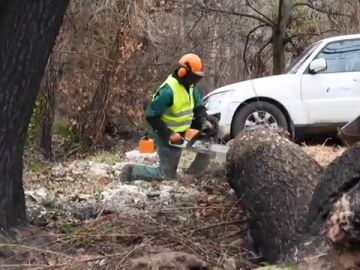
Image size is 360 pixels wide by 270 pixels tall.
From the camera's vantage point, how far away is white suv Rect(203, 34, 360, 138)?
39.8 ft

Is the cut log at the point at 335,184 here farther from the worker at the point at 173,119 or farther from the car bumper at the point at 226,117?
the car bumper at the point at 226,117

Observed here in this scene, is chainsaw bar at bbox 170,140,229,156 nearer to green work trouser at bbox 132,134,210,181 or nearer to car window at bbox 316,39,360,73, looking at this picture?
green work trouser at bbox 132,134,210,181

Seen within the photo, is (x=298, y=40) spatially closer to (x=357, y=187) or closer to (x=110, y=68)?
(x=110, y=68)

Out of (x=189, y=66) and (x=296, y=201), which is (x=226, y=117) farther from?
(x=296, y=201)

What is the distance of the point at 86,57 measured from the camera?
1523 centimetres

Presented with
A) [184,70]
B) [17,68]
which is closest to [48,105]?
[184,70]

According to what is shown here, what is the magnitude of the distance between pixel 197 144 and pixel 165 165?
467mm

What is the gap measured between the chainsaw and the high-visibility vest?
0.42 ft

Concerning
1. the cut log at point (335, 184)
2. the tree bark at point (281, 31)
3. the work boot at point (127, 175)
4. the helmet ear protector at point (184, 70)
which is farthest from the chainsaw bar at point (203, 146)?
the tree bark at point (281, 31)

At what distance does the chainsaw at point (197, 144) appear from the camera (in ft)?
27.0

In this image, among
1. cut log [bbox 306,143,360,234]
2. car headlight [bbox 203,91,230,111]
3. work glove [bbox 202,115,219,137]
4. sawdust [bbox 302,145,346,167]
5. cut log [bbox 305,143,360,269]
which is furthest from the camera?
car headlight [bbox 203,91,230,111]

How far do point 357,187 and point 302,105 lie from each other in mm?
8392

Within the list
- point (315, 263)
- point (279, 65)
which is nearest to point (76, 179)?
point (315, 263)

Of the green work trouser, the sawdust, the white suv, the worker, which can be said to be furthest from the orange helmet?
the white suv
